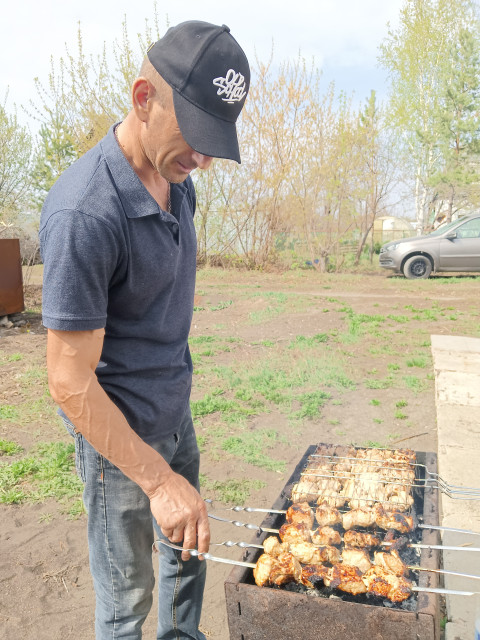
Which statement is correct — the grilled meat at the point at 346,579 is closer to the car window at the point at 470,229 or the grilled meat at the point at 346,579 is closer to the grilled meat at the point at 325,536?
the grilled meat at the point at 325,536

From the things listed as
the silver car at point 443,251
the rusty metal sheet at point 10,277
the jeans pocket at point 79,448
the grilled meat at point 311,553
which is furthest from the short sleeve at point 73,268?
the silver car at point 443,251

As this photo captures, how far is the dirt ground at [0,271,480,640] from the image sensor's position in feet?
10.1

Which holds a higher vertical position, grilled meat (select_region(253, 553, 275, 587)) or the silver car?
the silver car

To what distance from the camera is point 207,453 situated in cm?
483

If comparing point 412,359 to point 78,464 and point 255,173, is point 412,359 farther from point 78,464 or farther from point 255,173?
point 255,173

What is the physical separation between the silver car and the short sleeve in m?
15.4

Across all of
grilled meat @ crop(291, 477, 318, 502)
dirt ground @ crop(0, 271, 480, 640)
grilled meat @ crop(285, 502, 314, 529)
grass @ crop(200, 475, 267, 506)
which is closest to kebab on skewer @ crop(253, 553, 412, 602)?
grilled meat @ crop(285, 502, 314, 529)

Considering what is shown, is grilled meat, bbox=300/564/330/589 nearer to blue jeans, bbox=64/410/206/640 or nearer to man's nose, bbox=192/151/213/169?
blue jeans, bbox=64/410/206/640

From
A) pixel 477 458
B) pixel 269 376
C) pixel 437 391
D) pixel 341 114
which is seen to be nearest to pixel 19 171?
pixel 341 114

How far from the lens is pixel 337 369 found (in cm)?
702

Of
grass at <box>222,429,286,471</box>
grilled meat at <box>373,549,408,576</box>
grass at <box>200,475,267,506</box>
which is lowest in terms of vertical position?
grass at <box>200,475,267,506</box>

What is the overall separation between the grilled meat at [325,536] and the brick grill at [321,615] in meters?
0.29

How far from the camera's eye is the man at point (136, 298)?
1.63 metres

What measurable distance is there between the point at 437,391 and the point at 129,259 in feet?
Answer: 16.6
